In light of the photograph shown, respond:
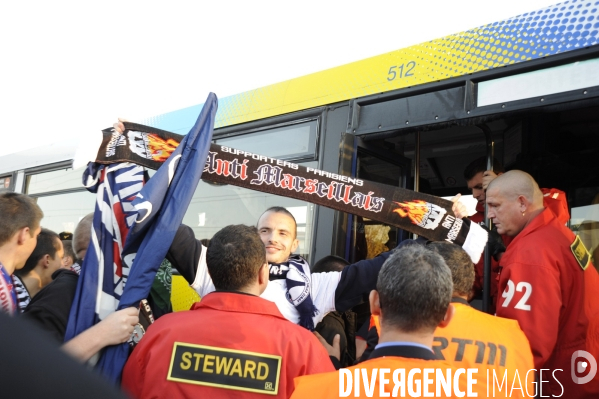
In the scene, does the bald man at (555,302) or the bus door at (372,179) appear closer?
the bald man at (555,302)

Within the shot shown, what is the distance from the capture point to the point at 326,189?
330 centimetres

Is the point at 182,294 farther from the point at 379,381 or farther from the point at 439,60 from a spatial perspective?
the point at 379,381

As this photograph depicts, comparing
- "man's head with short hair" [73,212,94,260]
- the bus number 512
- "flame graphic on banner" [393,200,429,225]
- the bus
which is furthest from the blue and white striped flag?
the bus number 512

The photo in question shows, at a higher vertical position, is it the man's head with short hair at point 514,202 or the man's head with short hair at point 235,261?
the man's head with short hair at point 514,202

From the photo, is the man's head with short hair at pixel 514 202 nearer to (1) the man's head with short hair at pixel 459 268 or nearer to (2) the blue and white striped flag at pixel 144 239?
(1) the man's head with short hair at pixel 459 268

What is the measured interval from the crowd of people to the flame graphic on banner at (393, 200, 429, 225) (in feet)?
0.48

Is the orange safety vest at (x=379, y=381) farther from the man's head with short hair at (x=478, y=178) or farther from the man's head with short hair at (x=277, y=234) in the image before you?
the man's head with short hair at (x=478, y=178)

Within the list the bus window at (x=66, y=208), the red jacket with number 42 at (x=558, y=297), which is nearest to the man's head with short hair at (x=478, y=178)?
the red jacket with number 42 at (x=558, y=297)

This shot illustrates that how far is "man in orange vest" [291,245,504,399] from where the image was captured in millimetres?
1431

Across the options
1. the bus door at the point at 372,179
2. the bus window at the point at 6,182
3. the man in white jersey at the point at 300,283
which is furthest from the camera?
the bus window at the point at 6,182

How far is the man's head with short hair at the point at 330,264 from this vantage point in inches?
139

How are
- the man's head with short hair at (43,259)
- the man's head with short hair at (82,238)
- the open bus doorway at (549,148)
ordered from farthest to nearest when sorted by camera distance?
the open bus doorway at (549,148), the man's head with short hair at (43,259), the man's head with short hair at (82,238)

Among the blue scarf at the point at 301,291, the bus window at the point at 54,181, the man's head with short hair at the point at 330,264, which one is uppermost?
the bus window at the point at 54,181

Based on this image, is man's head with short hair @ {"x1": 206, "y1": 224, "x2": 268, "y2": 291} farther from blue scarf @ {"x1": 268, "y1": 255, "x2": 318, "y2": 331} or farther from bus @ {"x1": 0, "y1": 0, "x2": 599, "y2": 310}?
bus @ {"x1": 0, "y1": 0, "x2": 599, "y2": 310}
